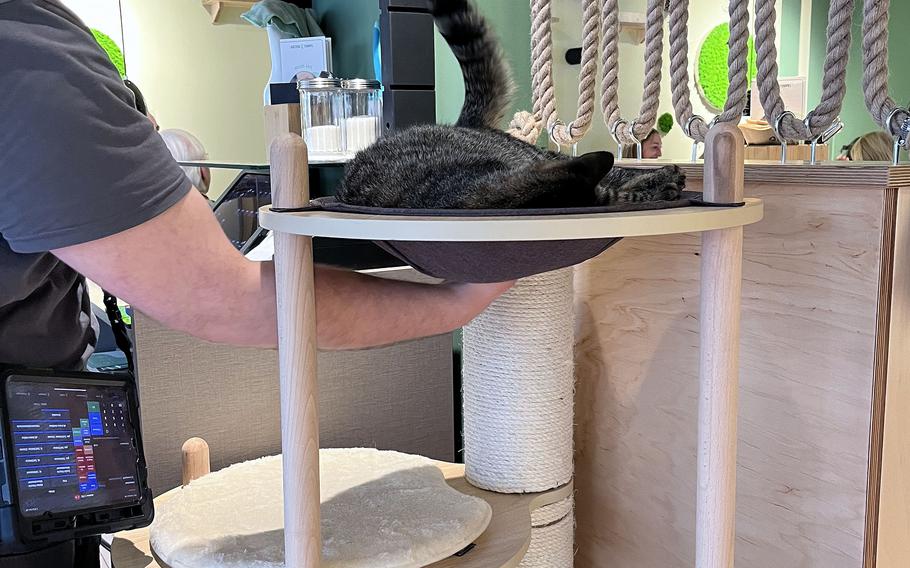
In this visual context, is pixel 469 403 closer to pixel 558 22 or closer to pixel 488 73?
pixel 488 73

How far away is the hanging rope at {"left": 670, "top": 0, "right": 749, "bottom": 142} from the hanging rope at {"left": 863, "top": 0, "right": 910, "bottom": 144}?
0.11 meters

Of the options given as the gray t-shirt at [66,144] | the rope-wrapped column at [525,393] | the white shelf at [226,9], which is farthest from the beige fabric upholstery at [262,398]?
the white shelf at [226,9]

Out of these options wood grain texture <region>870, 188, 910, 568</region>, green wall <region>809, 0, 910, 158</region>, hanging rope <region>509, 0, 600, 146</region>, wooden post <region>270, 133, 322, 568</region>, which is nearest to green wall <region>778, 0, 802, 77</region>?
green wall <region>809, 0, 910, 158</region>

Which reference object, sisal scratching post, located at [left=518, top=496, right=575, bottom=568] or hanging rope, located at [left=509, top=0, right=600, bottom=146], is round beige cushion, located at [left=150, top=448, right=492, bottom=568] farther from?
hanging rope, located at [left=509, top=0, right=600, bottom=146]

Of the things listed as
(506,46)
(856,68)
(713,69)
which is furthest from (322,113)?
(856,68)

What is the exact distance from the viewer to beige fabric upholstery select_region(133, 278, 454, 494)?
114 cm

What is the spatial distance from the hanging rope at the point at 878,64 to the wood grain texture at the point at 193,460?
87cm

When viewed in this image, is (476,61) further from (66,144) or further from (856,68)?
(856,68)

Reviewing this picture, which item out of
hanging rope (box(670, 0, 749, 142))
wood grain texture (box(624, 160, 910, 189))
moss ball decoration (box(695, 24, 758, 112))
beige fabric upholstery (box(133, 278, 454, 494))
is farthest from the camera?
moss ball decoration (box(695, 24, 758, 112))

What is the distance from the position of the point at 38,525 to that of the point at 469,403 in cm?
52

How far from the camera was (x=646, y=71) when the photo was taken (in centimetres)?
96

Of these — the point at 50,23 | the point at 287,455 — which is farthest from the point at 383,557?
the point at 50,23

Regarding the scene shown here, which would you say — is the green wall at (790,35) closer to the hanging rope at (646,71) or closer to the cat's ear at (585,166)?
the hanging rope at (646,71)

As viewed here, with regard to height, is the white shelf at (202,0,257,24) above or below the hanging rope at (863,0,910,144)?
above
